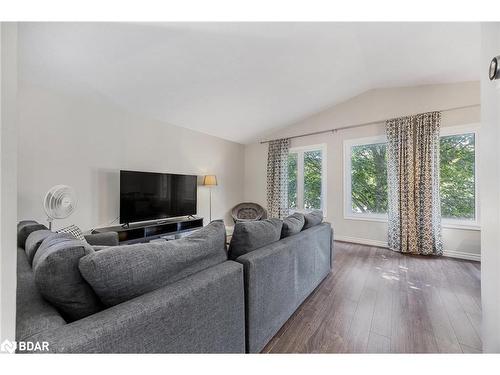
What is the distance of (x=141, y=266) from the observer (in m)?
0.82

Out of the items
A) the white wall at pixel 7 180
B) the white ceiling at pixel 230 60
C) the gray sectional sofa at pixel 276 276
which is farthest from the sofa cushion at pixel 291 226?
the white ceiling at pixel 230 60

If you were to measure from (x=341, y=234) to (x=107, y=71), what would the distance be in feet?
14.6

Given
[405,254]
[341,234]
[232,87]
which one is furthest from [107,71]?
[405,254]

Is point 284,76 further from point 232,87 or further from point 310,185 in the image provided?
point 310,185

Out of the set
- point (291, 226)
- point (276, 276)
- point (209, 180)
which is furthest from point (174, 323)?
point (209, 180)

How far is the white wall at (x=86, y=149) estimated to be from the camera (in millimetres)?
2346

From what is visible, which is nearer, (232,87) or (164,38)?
(164,38)

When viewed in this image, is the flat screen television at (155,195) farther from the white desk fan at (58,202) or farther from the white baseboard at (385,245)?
the white baseboard at (385,245)

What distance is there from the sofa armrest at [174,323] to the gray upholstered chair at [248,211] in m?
3.75

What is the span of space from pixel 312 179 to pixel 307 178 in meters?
0.12

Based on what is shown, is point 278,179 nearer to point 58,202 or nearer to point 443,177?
point 443,177

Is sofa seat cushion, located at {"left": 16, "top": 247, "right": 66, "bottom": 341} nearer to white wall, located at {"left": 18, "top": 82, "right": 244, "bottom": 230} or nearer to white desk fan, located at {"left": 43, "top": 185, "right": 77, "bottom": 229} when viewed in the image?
white desk fan, located at {"left": 43, "top": 185, "right": 77, "bottom": 229}

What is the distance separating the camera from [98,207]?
2.90 meters

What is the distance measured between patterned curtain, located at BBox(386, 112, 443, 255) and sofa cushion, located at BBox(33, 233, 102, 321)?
4100 mm
